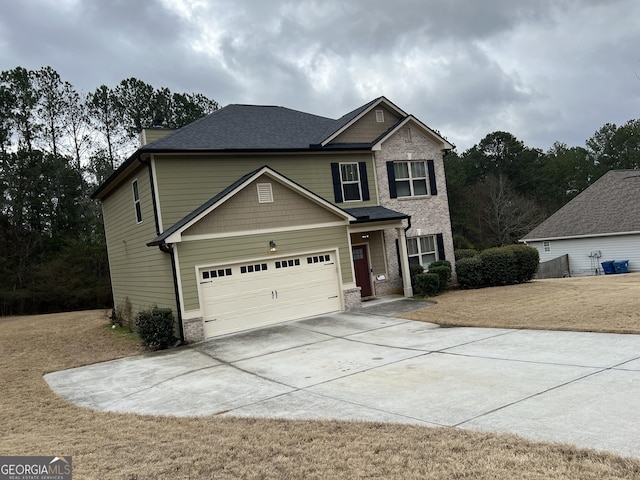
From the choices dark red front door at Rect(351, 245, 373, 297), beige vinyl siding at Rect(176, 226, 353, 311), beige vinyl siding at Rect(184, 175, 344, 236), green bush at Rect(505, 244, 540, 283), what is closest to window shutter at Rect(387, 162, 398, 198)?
dark red front door at Rect(351, 245, 373, 297)

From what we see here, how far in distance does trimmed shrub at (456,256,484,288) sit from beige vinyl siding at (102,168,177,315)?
1098 centimetres

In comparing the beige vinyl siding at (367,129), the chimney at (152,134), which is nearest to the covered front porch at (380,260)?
the beige vinyl siding at (367,129)

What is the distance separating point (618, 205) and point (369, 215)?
66.3ft

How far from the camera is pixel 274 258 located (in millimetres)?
15734

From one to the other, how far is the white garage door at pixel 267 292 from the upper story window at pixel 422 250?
14.7 ft

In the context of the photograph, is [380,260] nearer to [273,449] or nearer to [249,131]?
[249,131]

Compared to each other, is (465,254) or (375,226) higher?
(375,226)

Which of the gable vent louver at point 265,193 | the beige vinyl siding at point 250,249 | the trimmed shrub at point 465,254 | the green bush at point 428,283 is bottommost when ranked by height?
the green bush at point 428,283

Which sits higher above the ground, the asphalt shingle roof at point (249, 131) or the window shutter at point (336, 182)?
the asphalt shingle roof at point (249, 131)

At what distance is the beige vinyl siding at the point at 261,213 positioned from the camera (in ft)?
48.3

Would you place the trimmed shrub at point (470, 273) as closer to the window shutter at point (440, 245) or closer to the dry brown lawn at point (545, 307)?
the dry brown lawn at point (545, 307)

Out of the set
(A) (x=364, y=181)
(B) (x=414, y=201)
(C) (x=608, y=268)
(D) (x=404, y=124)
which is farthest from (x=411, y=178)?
(C) (x=608, y=268)

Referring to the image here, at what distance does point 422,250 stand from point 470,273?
2.08m

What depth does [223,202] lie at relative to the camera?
14625 millimetres
